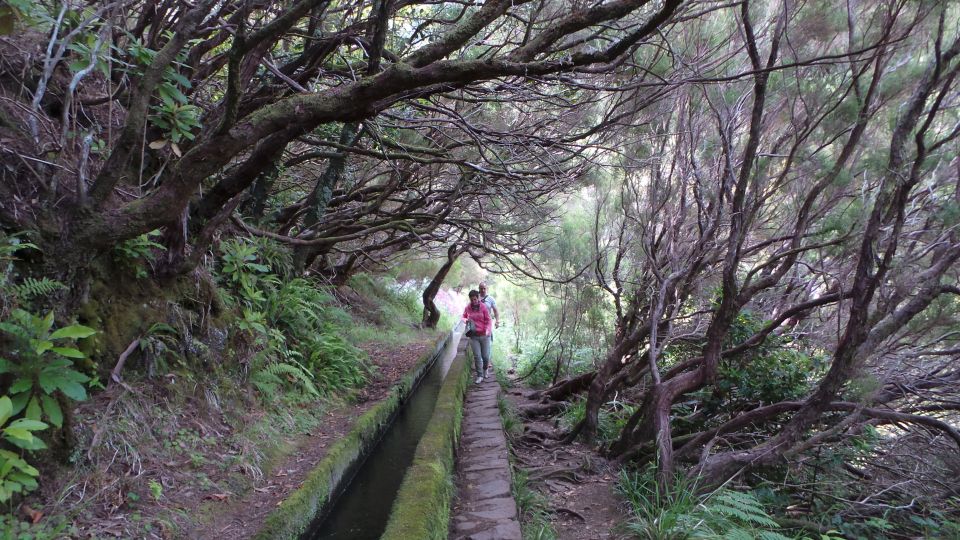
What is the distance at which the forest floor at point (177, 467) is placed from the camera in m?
3.39

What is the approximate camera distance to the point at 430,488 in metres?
4.23

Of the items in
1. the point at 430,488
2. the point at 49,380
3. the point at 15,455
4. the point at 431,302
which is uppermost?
the point at 431,302

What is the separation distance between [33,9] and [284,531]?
4056 mm

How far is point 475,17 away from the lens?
395 cm

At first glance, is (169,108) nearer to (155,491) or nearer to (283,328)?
(155,491)

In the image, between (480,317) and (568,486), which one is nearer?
(568,486)

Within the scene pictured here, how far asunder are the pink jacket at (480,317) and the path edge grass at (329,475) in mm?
1762

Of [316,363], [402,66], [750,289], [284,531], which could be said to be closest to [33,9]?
[402,66]

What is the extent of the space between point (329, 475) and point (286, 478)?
44 centimetres

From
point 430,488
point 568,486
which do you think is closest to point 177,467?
point 430,488

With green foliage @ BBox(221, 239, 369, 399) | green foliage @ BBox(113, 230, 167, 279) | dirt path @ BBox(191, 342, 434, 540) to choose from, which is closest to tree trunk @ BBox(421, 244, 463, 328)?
green foliage @ BBox(221, 239, 369, 399)

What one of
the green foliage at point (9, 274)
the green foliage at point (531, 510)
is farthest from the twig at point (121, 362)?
the green foliage at point (531, 510)

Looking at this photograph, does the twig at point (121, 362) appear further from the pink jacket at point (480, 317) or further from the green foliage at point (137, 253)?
the pink jacket at point (480, 317)

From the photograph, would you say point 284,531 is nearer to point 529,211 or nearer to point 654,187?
point 654,187
